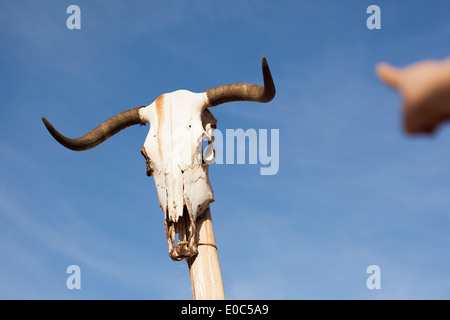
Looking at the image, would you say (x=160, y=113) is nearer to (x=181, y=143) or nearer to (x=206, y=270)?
(x=181, y=143)

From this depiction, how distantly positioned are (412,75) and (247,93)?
14.0 feet

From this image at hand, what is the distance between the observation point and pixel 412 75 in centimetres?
132

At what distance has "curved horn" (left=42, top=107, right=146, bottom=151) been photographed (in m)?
6.01

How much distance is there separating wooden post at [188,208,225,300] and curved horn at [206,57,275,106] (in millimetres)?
1337

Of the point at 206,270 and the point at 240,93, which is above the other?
the point at 240,93

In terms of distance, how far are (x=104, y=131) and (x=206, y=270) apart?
2.04m

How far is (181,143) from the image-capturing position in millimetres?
5324

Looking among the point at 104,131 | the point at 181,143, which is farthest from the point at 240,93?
the point at 104,131

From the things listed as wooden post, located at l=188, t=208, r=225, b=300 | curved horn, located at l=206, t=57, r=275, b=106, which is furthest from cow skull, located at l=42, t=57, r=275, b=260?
wooden post, located at l=188, t=208, r=225, b=300

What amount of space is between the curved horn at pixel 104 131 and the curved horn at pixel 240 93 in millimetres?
870

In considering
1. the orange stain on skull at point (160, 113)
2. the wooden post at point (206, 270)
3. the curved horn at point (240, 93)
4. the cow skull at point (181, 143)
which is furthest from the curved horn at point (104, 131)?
the wooden post at point (206, 270)
